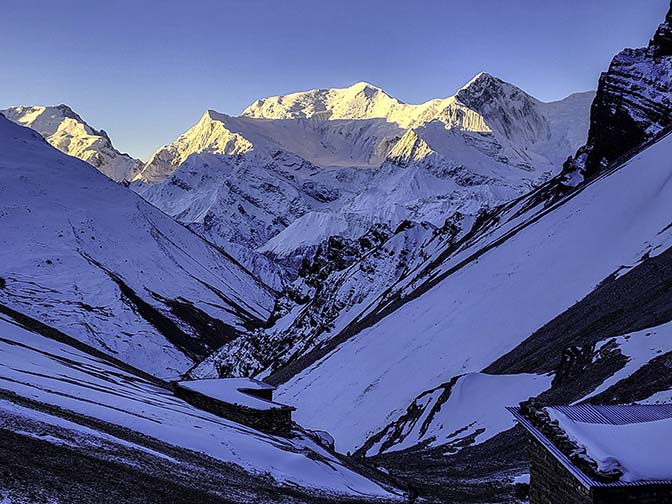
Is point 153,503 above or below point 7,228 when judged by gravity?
below

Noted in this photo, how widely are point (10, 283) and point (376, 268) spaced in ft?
193

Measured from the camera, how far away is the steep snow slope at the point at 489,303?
4922 cm

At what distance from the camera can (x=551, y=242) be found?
202ft

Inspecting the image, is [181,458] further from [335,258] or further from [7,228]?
[7,228]

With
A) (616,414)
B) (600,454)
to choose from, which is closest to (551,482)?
(616,414)

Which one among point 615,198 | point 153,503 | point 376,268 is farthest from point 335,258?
point 153,503

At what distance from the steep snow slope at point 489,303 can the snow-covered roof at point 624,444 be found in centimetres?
3282

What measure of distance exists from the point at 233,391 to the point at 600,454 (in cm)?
2242

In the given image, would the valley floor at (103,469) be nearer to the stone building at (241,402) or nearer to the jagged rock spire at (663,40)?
the stone building at (241,402)

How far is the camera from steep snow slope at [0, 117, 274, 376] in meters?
104

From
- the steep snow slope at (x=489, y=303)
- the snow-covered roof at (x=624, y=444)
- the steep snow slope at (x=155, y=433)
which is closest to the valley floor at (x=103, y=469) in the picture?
the steep snow slope at (x=155, y=433)

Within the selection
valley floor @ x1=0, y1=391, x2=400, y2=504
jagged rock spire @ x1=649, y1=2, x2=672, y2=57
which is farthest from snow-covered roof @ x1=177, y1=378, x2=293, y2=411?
jagged rock spire @ x1=649, y1=2, x2=672, y2=57

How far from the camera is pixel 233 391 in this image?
31266 mm

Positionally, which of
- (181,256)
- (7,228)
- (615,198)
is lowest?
(615,198)
